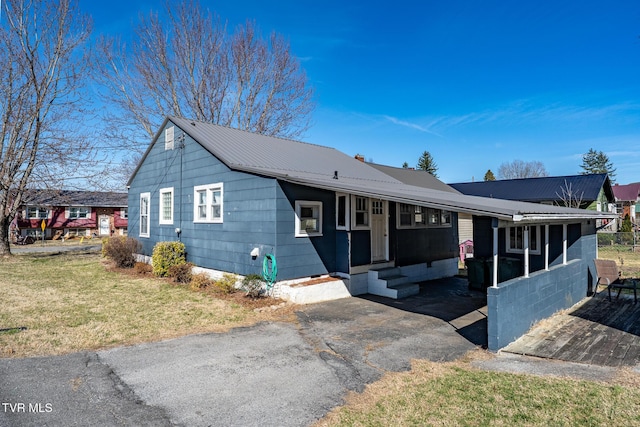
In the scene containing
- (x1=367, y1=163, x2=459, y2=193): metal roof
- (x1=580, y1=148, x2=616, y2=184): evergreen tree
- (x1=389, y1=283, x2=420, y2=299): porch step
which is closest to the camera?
(x1=389, y1=283, x2=420, y2=299): porch step

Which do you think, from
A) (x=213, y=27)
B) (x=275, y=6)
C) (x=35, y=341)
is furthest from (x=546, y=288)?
(x=213, y=27)

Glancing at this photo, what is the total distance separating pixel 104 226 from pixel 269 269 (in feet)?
99.2

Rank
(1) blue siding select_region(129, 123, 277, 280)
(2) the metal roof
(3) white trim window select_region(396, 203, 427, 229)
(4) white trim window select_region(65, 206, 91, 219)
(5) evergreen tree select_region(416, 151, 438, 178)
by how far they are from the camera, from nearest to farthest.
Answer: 1. (1) blue siding select_region(129, 123, 277, 280)
2. (3) white trim window select_region(396, 203, 427, 229)
3. (2) the metal roof
4. (4) white trim window select_region(65, 206, 91, 219)
5. (5) evergreen tree select_region(416, 151, 438, 178)

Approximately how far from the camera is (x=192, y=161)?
1238 centimetres

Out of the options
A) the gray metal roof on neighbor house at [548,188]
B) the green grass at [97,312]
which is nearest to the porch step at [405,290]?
the green grass at [97,312]

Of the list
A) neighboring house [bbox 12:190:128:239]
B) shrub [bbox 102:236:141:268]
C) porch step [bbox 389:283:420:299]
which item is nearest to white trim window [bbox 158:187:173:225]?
shrub [bbox 102:236:141:268]

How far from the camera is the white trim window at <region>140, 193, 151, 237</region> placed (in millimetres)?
15039

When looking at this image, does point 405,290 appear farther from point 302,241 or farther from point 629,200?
point 629,200

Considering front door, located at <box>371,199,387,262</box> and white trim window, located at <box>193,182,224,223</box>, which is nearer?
front door, located at <box>371,199,387,262</box>

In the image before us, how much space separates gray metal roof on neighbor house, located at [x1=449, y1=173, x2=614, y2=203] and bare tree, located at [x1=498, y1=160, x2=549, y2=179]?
3532 cm

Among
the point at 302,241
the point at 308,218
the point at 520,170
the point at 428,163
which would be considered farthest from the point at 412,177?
the point at 520,170

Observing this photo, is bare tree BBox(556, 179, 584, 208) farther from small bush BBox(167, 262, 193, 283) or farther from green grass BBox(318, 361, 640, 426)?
green grass BBox(318, 361, 640, 426)

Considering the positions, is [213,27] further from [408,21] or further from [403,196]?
[403,196]

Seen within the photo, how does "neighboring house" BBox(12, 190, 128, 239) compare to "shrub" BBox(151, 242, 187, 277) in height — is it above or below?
above
